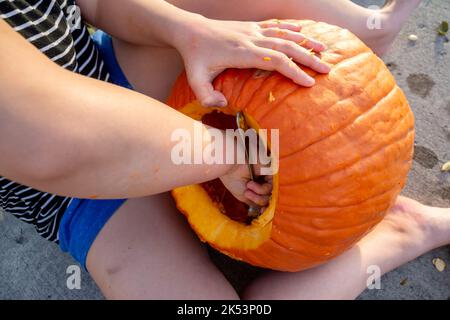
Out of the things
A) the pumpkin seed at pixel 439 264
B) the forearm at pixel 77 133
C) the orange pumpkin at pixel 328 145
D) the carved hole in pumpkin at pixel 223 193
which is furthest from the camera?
the pumpkin seed at pixel 439 264

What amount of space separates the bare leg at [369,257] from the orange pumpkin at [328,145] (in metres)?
0.12

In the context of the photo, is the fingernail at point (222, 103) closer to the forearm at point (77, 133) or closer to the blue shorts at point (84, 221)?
the forearm at point (77, 133)

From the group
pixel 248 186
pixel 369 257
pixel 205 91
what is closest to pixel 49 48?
pixel 205 91

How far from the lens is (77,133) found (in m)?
0.54

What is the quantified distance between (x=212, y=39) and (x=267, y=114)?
0.18 meters

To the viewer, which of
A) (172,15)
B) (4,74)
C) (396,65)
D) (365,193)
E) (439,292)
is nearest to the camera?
(4,74)

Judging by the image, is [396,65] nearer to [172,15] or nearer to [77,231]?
[172,15]

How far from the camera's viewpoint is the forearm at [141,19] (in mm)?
817

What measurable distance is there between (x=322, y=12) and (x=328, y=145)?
442 mm

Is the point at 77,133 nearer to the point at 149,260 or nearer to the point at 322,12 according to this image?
the point at 149,260

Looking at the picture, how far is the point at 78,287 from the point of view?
3.51ft

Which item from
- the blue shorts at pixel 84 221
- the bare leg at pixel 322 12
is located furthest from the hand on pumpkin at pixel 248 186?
the bare leg at pixel 322 12

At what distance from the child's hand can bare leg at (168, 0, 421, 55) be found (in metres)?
0.13

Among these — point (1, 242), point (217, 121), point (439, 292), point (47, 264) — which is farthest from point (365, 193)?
point (1, 242)
